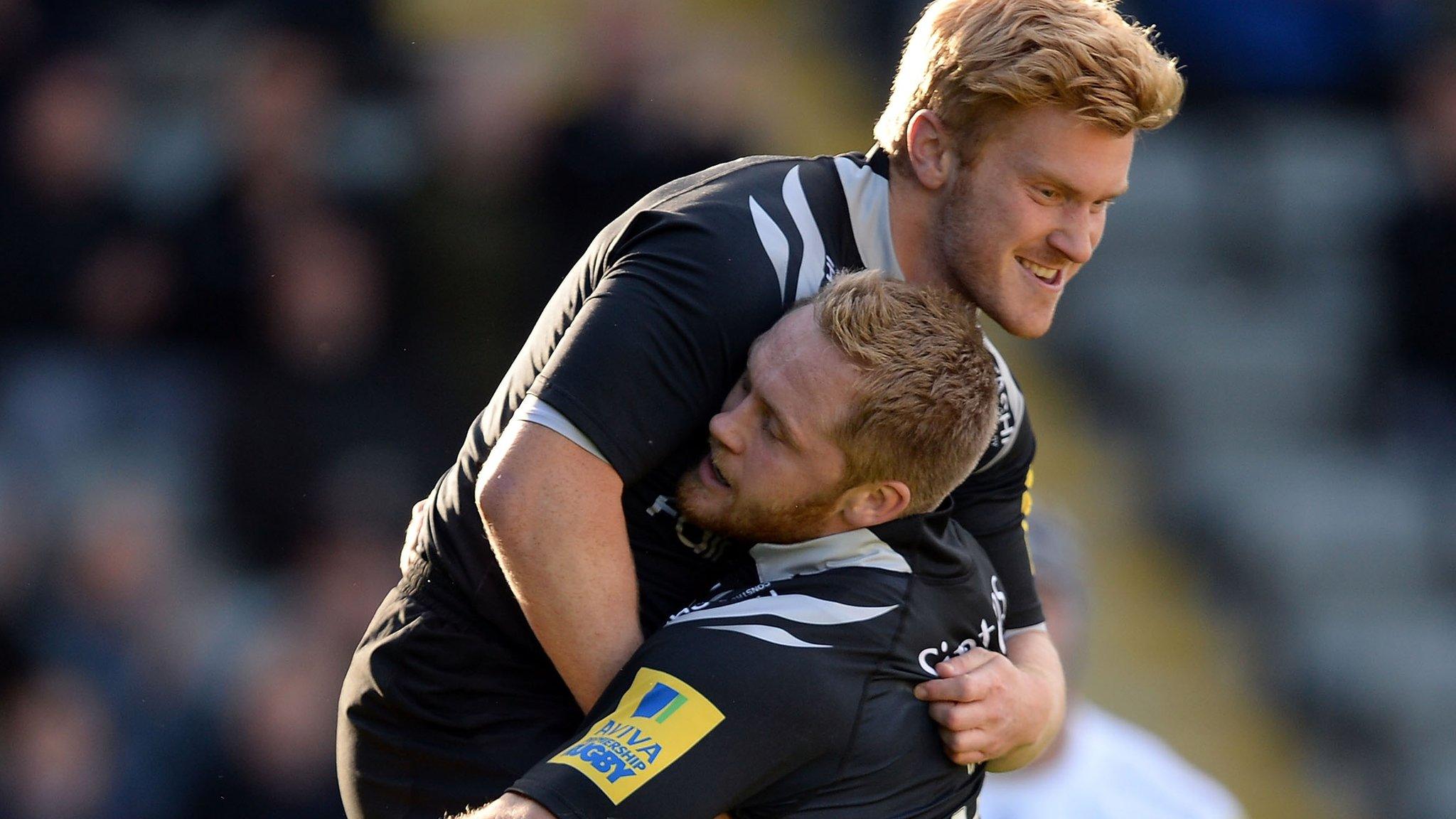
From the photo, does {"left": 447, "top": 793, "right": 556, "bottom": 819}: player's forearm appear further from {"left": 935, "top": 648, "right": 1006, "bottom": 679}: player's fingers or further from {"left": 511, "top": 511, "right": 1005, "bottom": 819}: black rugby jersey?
{"left": 935, "top": 648, "right": 1006, "bottom": 679}: player's fingers

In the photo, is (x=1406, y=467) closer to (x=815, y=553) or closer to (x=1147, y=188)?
(x=1147, y=188)

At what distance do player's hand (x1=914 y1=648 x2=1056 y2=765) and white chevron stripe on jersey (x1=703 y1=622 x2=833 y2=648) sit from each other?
23 cm

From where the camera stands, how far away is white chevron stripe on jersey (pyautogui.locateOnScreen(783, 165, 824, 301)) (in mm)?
2434

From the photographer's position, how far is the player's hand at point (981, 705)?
2.41 meters

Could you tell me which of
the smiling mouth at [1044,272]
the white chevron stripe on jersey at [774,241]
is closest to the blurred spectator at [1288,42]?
the smiling mouth at [1044,272]

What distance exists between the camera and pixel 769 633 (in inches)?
89.0

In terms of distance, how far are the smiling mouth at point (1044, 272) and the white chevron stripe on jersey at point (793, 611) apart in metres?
0.73

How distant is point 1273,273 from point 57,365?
219 inches

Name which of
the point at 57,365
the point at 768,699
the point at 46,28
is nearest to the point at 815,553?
the point at 768,699

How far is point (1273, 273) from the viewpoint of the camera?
26.9 feet

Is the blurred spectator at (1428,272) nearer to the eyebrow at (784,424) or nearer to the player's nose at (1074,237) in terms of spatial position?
the player's nose at (1074,237)

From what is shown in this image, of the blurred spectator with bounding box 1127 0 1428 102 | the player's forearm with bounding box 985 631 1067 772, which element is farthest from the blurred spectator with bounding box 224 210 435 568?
the blurred spectator with bounding box 1127 0 1428 102

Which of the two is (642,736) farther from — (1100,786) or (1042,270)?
(1100,786)

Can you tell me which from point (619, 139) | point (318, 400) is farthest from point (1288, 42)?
point (318, 400)
